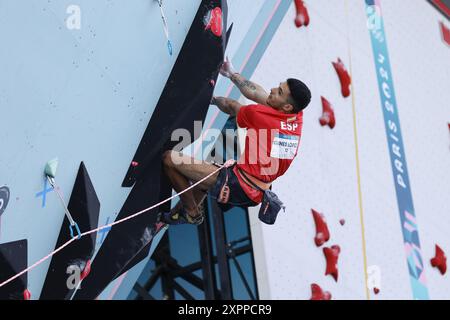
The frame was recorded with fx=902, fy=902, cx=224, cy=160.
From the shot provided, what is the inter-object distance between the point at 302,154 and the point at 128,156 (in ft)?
8.39

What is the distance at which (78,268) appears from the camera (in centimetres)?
468

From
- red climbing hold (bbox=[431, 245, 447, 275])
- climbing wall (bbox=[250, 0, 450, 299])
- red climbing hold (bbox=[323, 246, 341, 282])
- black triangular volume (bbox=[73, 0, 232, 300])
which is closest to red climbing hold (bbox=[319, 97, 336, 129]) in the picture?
climbing wall (bbox=[250, 0, 450, 299])

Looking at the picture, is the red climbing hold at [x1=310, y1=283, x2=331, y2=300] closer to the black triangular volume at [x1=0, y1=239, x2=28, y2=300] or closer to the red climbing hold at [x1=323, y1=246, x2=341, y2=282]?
the red climbing hold at [x1=323, y1=246, x2=341, y2=282]

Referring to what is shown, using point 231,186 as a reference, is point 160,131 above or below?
above

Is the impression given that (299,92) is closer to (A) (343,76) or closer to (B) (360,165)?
(A) (343,76)

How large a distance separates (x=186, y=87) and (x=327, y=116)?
2.76 meters

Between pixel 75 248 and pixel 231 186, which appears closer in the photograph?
pixel 75 248

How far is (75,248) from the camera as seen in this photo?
4.57 m

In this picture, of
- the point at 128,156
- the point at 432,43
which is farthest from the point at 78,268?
the point at 432,43

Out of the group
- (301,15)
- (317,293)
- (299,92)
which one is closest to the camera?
(299,92)

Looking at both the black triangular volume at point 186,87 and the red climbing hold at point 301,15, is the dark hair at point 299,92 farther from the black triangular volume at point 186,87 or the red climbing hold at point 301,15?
the red climbing hold at point 301,15

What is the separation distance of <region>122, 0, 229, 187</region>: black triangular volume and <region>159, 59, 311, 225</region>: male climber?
13 cm

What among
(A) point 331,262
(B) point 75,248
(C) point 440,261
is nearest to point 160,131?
(B) point 75,248

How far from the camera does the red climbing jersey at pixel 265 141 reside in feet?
15.0
